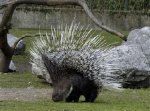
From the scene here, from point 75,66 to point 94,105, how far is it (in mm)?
752

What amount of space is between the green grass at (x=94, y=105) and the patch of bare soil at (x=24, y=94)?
788 millimetres

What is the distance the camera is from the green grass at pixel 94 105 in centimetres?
1066

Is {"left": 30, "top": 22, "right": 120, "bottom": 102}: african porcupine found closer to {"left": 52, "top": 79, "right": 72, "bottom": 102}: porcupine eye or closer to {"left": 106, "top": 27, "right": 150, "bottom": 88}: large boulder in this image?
{"left": 52, "top": 79, "right": 72, "bottom": 102}: porcupine eye

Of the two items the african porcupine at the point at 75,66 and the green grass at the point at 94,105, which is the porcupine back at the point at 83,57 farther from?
the green grass at the point at 94,105

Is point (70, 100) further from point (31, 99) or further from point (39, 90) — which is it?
Result: point (39, 90)

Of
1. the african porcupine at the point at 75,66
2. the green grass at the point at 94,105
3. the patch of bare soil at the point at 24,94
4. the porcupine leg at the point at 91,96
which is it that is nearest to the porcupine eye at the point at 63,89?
the african porcupine at the point at 75,66

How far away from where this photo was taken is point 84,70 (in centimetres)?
1137

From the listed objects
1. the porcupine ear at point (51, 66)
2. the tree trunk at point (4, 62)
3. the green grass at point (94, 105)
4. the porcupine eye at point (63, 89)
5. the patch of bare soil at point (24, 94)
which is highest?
the porcupine ear at point (51, 66)

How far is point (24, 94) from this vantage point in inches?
528

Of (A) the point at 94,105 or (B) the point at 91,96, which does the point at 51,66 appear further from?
(A) the point at 94,105

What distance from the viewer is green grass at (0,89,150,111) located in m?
10.7

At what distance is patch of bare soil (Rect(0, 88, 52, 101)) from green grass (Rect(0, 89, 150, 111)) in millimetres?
788

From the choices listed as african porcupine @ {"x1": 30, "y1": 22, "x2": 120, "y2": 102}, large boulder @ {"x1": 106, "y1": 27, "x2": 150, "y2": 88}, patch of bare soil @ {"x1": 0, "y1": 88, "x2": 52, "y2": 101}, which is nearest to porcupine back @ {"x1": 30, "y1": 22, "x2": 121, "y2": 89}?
african porcupine @ {"x1": 30, "y1": 22, "x2": 120, "y2": 102}

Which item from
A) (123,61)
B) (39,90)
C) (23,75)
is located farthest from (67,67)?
(23,75)
